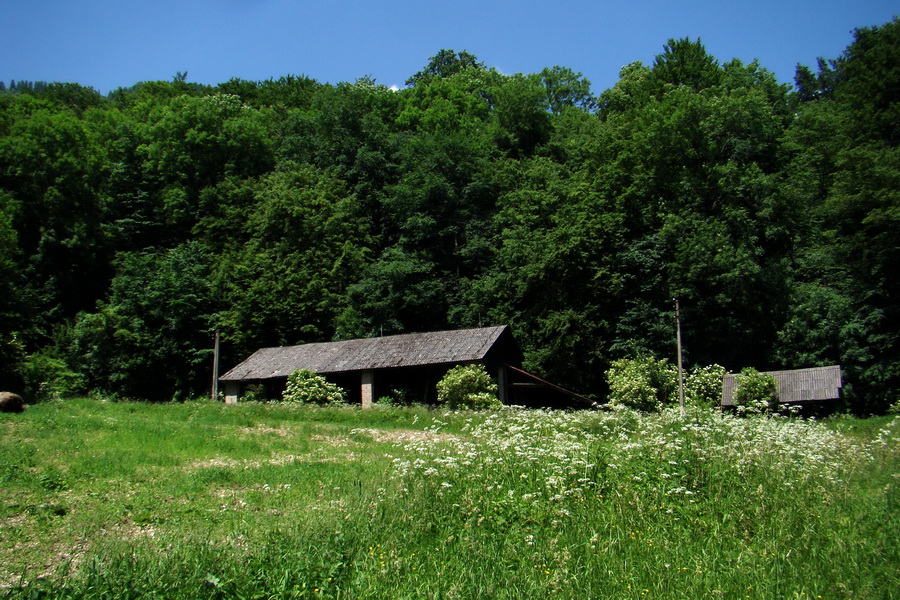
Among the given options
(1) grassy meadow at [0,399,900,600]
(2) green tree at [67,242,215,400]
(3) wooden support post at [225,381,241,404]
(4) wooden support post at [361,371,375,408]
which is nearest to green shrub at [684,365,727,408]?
(4) wooden support post at [361,371,375,408]

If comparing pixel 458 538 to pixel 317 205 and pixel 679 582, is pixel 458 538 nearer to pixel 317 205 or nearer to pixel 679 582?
pixel 679 582

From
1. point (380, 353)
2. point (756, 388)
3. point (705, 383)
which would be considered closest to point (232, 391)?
point (380, 353)

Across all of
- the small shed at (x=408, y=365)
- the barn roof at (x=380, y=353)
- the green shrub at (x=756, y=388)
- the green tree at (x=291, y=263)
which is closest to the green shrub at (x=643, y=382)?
the small shed at (x=408, y=365)

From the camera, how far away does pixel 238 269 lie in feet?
149

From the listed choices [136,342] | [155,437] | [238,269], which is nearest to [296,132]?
[238,269]

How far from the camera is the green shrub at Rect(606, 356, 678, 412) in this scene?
32719mm

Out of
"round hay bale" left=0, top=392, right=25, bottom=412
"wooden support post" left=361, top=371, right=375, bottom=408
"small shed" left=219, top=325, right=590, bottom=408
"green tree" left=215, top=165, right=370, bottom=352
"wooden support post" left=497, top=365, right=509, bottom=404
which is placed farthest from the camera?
"green tree" left=215, top=165, right=370, bottom=352

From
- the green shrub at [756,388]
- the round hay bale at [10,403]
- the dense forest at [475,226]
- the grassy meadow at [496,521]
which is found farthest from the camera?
the dense forest at [475,226]

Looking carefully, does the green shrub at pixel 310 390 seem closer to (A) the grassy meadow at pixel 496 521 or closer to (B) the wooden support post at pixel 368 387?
(B) the wooden support post at pixel 368 387

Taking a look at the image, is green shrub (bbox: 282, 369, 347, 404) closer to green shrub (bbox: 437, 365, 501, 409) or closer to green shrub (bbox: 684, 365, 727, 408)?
green shrub (bbox: 437, 365, 501, 409)

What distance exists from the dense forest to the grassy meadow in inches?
929

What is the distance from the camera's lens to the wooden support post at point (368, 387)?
108 feet

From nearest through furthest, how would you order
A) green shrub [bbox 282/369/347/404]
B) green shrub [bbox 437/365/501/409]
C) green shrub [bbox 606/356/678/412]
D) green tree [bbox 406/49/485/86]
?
green shrub [bbox 437/365/501/409]
green shrub [bbox 282/369/347/404]
green shrub [bbox 606/356/678/412]
green tree [bbox 406/49/485/86]

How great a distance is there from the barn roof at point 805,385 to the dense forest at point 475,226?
4.28 metres
